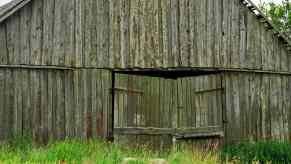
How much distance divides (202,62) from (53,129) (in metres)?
4.29

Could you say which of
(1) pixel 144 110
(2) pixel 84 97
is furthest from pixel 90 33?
(1) pixel 144 110

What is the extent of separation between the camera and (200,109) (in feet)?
49.8

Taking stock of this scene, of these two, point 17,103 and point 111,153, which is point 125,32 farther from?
point 111,153

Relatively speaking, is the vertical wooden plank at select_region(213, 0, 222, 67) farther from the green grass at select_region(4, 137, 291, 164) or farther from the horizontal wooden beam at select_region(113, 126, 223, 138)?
the green grass at select_region(4, 137, 291, 164)

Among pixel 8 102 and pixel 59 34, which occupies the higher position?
pixel 59 34

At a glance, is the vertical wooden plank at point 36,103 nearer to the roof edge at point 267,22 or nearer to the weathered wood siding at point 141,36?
the weathered wood siding at point 141,36

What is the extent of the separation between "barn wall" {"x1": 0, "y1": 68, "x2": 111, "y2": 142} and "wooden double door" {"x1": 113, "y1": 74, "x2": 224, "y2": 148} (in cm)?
51

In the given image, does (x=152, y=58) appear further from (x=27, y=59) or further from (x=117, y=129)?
(x=27, y=59)

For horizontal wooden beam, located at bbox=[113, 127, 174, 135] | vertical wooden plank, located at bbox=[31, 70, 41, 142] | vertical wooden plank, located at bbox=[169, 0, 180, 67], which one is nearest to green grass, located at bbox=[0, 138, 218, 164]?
vertical wooden plank, located at bbox=[31, 70, 41, 142]

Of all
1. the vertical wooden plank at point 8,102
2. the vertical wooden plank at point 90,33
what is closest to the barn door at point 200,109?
the vertical wooden plank at point 90,33

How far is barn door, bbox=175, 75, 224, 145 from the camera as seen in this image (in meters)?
15.1

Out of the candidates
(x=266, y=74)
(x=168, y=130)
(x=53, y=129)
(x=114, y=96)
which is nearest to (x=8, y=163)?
(x=53, y=129)

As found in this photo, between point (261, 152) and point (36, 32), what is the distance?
20.2 feet

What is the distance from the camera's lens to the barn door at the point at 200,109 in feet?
49.5
